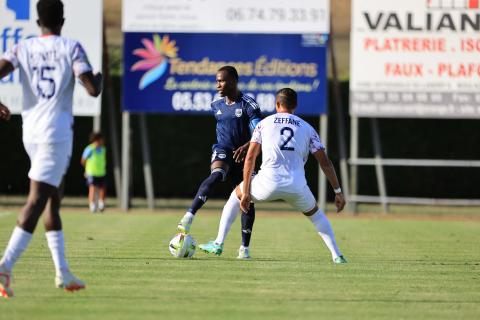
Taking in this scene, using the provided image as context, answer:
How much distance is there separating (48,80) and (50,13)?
0.51m

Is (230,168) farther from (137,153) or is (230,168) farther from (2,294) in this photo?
(137,153)

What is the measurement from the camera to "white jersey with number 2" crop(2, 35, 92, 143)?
8023 millimetres

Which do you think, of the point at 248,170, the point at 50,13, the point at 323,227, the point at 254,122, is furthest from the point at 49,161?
the point at 254,122

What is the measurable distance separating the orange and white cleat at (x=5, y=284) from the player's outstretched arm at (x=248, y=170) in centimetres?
345

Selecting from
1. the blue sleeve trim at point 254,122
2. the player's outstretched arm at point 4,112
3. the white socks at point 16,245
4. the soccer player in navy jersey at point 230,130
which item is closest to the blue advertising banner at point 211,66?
the soccer player in navy jersey at point 230,130

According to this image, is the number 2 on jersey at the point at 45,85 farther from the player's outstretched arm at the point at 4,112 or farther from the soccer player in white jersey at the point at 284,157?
the soccer player in white jersey at the point at 284,157

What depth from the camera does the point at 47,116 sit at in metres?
8.02

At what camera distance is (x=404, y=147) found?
2595cm

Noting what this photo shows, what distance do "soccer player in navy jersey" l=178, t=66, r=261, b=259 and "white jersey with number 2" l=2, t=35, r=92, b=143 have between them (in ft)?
12.7

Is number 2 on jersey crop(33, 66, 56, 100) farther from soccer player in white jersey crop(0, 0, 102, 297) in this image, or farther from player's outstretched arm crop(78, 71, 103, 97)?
player's outstretched arm crop(78, 71, 103, 97)

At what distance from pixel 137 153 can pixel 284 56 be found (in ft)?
18.4

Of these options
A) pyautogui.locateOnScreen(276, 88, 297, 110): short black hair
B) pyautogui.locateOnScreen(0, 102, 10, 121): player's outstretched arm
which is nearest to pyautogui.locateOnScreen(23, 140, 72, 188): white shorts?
pyautogui.locateOnScreen(0, 102, 10, 121): player's outstretched arm

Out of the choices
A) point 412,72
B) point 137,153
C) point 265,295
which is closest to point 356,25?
point 412,72

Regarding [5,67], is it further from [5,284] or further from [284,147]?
[284,147]
